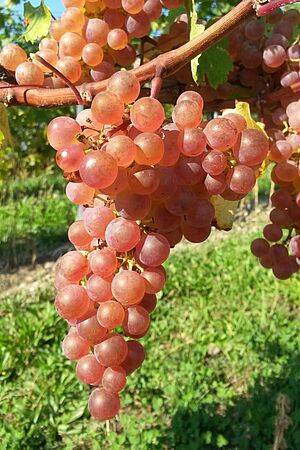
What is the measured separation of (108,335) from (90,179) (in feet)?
0.68

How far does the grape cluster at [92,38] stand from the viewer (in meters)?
0.75

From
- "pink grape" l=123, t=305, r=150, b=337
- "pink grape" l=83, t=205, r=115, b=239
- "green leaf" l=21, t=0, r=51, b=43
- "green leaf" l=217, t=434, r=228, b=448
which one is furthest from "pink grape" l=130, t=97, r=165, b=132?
"green leaf" l=217, t=434, r=228, b=448

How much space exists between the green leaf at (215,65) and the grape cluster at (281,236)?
0.64ft

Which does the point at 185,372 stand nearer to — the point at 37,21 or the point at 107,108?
the point at 37,21

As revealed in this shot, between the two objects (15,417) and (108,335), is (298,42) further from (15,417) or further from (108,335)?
(15,417)

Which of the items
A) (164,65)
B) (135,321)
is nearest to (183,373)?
(135,321)

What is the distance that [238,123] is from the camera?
603mm

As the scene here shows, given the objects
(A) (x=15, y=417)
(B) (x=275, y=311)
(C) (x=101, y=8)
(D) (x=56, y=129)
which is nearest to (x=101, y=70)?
(C) (x=101, y=8)

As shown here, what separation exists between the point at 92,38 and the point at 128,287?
1.26 feet

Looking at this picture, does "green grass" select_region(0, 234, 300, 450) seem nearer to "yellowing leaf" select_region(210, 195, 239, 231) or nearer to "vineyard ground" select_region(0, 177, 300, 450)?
"vineyard ground" select_region(0, 177, 300, 450)

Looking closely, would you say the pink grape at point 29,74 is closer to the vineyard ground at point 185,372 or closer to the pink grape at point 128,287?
the pink grape at point 128,287

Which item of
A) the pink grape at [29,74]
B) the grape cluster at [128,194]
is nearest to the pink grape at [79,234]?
the grape cluster at [128,194]

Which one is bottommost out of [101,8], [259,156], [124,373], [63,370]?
[63,370]

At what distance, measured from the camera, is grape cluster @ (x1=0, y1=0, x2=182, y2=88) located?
29.4 inches
